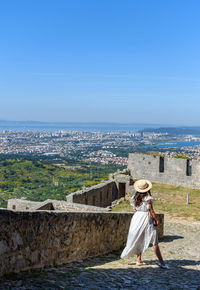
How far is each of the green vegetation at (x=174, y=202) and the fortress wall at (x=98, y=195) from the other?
3.48 feet

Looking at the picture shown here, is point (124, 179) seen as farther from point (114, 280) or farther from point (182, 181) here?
point (114, 280)

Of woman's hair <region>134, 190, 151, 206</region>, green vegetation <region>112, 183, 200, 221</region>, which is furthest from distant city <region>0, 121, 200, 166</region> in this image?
woman's hair <region>134, 190, 151, 206</region>

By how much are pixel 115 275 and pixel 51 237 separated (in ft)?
3.88

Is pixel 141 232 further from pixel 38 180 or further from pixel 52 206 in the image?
pixel 38 180

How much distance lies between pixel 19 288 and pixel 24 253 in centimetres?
79

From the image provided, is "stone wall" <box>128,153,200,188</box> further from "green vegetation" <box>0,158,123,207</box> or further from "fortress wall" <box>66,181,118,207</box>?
"green vegetation" <box>0,158,123,207</box>

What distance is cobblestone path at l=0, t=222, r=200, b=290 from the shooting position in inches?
171

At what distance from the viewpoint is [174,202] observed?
1745cm

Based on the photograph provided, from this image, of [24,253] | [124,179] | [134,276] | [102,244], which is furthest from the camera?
[124,179]

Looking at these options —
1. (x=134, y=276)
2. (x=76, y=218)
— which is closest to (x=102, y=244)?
(x=76, y=218)

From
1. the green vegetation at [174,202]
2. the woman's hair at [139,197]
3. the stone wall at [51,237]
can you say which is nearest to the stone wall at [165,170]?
the green vegetation at [174,202]

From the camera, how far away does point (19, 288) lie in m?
3.94

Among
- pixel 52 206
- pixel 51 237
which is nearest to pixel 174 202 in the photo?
pixel 52 206

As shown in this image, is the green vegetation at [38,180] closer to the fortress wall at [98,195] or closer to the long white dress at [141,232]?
the fortress wall at [98,195]
